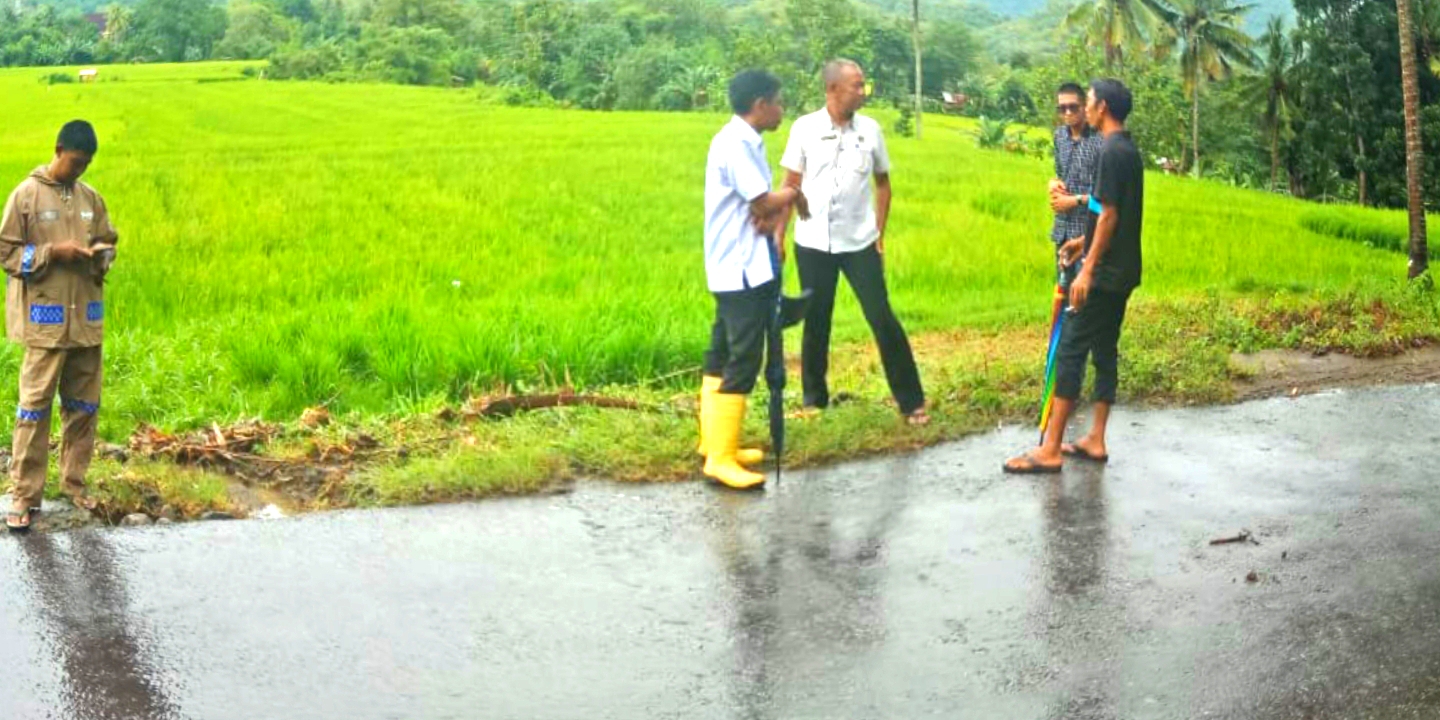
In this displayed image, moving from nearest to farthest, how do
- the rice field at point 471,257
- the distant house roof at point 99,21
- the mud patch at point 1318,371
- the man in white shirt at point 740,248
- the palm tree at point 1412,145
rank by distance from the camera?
the man in white shirt at point 740,248 < the mud patch at point 1318,371 < the rice field at point 471,257 < the palm tree at point 1412,145 < the distant house roof at point 99,21

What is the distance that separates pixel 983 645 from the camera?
15.2 feet

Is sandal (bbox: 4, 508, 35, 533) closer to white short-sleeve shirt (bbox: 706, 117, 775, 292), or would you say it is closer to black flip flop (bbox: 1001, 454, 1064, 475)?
white short-sleeve shirt (bbox: 706, 117, 775, 292)

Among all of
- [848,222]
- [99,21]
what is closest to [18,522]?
[848,222]

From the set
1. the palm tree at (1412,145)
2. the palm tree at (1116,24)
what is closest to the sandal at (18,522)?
the palm tree at (1412,145)

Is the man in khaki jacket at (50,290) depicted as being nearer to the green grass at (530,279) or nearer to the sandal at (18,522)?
the sandal at (18,522)

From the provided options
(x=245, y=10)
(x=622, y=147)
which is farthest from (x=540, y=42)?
(x=622, y=147)

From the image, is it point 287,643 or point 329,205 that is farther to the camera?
point 329,205

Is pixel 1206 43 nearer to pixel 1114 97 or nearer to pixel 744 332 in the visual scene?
pixel 1114 97

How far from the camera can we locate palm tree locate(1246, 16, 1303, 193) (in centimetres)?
4219

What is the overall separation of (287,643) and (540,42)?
5205 cm

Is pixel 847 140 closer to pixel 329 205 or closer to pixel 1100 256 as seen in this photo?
pixel 1100 256

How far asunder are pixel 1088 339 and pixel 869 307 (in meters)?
1.04

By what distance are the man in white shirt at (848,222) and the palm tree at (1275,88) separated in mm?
36737

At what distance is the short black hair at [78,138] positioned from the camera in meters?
5.89
